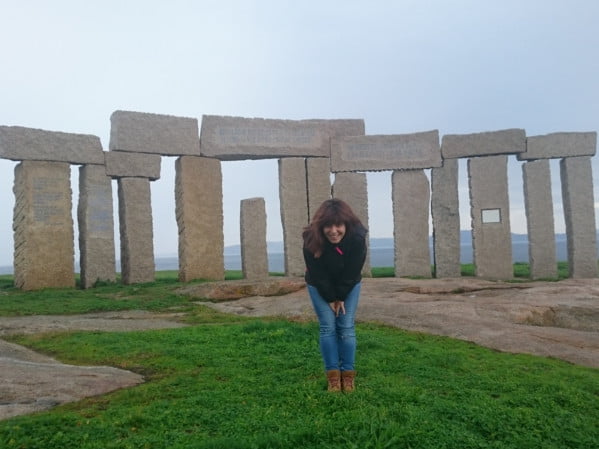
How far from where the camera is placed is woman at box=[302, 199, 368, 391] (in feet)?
16.4

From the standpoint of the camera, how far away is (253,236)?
16.8 meters

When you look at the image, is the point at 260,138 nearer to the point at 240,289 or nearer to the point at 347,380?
the point at 240,289

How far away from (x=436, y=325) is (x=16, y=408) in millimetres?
6032

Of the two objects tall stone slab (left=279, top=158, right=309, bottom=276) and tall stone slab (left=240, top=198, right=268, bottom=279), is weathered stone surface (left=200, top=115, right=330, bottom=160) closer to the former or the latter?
tall stone slab (left=279, top=158, right=309, bottom=276)

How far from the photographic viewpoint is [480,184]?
58.3 feet

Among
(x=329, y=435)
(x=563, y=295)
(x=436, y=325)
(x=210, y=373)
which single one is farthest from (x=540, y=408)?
(x=563, y=295)

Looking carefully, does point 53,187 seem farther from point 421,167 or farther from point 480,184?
point 480,184

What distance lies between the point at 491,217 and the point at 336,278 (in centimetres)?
1396

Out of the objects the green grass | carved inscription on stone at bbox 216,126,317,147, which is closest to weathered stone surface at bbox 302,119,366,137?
carved inscription on stone at bbox 216,126,317,147

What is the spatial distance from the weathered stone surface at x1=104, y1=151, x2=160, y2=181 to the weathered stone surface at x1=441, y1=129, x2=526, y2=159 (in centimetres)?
901

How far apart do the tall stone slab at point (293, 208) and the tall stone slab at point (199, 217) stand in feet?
6.41

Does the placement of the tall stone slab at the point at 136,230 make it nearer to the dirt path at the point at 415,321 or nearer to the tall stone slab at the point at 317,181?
the dirt path at the point at 415,321

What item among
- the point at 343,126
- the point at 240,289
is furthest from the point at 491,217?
the point at 240,289

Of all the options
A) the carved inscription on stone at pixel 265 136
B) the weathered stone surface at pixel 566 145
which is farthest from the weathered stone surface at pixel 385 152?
the weathered stone surface at pixel 566 145
